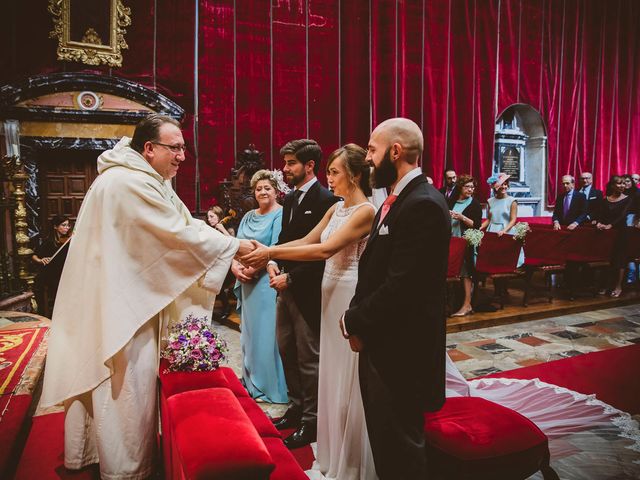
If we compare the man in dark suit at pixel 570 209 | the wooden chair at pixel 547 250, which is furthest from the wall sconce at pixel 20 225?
the man in dark suit at pixel 570 209

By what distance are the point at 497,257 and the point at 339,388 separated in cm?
463

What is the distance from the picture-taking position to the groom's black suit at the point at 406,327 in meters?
2.03

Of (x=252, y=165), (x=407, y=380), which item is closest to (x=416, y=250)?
(x=407, y=380)

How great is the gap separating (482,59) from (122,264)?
412 inches

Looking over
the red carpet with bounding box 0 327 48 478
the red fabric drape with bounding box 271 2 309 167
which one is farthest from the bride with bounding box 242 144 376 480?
the red fabric drape with bounding box 271 2 309 167

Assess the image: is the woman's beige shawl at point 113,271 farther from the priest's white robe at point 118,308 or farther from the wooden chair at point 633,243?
the wooden chair at point 633,243

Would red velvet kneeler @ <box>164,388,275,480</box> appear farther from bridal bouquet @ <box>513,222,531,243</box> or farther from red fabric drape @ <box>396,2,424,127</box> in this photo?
red fabric drape @ <box>396,2,424,127</box>

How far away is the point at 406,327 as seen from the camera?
2.09 meters

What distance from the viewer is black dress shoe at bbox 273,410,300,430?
3414mm

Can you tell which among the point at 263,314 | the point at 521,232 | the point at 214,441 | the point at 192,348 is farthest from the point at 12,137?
the point at 521,232

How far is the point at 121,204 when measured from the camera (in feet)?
7.59

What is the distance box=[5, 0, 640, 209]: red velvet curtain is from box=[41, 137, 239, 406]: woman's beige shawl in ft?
18.8

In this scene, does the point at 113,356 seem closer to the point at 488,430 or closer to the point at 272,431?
the point at 272,431

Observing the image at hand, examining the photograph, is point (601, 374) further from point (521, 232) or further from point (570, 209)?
point (570, 209)
